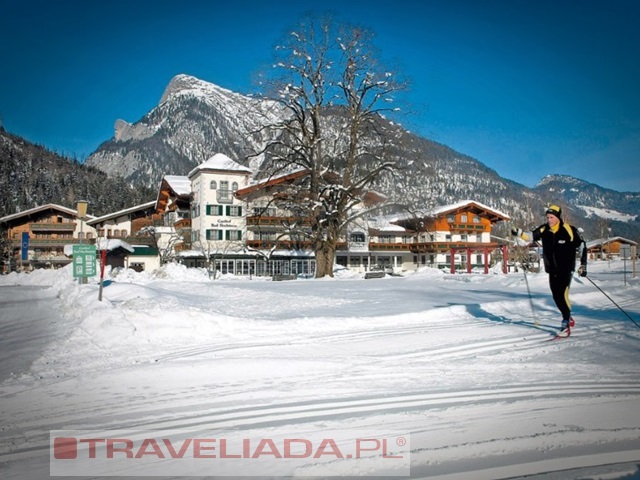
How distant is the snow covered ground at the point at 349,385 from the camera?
3.31 m

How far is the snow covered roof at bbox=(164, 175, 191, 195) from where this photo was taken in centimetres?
6231

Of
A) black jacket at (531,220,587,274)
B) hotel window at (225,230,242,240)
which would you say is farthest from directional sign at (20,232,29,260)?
black jacket at (531,220,587,274)

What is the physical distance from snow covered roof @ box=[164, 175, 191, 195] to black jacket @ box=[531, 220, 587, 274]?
57819 mm

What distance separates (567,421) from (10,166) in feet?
550

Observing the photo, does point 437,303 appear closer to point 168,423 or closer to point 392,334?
point 392,334

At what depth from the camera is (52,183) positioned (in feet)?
457

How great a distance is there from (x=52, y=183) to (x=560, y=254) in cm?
15413

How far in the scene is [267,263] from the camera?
58094mm

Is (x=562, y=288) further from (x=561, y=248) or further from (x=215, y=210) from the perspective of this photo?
(x=215, y=210)

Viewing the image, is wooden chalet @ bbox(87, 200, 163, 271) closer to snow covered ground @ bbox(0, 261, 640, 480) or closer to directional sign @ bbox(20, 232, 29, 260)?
directional sign @ bbox(20, 232, 29, 260)

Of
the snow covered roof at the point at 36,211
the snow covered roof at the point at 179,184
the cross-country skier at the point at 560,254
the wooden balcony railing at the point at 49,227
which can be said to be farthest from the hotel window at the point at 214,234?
the cross-country skier at the point at 560,254

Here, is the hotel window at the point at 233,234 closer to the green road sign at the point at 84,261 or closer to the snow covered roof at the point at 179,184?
the snow covered roof at the point at 179,184

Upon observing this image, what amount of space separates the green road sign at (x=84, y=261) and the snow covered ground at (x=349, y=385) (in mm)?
7118

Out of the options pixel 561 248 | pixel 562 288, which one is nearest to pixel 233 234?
pixel 561 248
